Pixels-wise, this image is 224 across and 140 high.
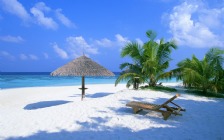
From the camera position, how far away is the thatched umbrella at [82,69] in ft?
31.3

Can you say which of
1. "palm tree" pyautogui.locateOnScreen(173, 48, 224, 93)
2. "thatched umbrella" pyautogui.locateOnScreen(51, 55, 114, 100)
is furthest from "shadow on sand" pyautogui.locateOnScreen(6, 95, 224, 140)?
"palm tree" pyautogui.locateOnScreen(173, 48, 224, 93)

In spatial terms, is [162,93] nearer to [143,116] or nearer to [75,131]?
[143,116]

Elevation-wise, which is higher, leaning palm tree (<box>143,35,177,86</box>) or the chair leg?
leaning palm tree (<box>143,35,177,86</box>)

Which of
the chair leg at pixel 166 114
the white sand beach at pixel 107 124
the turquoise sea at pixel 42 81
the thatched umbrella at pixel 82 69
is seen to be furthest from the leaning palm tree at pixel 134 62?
the turquoise sea at pixel 42 81

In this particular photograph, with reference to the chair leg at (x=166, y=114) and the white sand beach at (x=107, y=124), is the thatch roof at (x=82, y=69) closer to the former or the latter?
the white sand beach at (x=107, y=124)

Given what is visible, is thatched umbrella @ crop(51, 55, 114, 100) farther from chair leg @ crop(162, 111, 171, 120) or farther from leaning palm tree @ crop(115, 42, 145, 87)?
chair leg @ crop(162, 111, 171, 120)

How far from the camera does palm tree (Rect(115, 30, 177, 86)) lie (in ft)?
39.0

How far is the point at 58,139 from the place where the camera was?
4.75 m

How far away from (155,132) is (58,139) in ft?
7.08

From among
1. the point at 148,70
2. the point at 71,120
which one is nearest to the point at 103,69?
the point at 148,70

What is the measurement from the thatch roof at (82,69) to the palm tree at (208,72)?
4.05 metres

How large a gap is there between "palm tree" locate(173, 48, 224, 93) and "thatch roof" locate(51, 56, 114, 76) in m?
4.05

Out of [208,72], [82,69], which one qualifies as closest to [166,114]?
[82,69]

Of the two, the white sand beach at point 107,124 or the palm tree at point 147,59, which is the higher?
the palm tree at point 147,59
